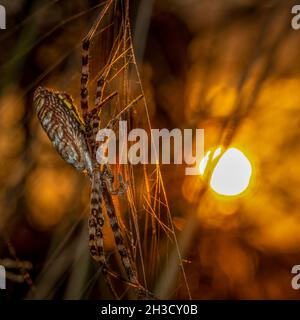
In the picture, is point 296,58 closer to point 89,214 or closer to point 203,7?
point 203,7

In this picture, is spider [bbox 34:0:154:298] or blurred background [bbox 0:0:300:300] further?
blurred background [bbox 0:0:300:300]

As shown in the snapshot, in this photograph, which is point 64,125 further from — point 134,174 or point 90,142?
point 134,174

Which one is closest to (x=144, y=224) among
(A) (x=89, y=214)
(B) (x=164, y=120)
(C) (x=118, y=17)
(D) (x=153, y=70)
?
(A) (x=89, y=214)

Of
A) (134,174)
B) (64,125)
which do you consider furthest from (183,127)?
(64,125)

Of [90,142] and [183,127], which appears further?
[183,127]

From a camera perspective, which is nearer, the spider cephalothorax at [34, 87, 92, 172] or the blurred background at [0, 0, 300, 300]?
the spider cephalothorax at [34, 87, 92, 172]
